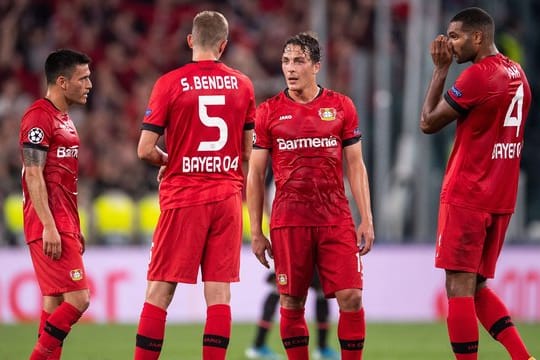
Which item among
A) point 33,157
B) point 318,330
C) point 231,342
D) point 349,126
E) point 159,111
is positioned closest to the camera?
point 159,111

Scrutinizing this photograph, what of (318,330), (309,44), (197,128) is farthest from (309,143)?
(318,330)

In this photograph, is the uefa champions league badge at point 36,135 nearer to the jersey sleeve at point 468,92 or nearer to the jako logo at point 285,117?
the jako logo at point 285,117

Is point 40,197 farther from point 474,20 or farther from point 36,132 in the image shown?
point 474,20

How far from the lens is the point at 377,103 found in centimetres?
1334

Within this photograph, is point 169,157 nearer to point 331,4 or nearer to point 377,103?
point 377,103

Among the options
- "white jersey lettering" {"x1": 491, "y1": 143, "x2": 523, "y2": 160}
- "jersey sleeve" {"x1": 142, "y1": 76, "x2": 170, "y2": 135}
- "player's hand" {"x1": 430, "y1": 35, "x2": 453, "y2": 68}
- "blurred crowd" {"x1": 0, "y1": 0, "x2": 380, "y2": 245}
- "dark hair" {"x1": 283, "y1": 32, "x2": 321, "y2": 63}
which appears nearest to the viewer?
"jersey sleeve" {"x1": 142, "y1": 76, "x2": 170, "y2": 135}

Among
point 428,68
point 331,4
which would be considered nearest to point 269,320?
point 428,68

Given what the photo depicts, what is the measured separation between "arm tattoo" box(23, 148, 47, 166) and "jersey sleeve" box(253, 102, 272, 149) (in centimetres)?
136

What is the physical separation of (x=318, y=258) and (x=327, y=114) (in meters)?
0.91

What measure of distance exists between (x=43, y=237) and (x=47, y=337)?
2.13 feet

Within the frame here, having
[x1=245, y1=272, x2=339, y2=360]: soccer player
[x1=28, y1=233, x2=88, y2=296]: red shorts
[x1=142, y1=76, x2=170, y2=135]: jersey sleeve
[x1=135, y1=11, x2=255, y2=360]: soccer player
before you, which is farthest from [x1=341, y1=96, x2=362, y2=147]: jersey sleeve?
[x1=245, y1=272, x2=339, y2=360]: soccer player

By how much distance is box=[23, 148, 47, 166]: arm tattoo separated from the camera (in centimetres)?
773

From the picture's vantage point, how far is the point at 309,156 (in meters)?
7.75

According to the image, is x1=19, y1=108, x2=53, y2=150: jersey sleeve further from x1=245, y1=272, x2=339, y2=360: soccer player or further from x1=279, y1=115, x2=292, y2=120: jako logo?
x1=245, y1=272, x2=339, y2=360: soccer player
